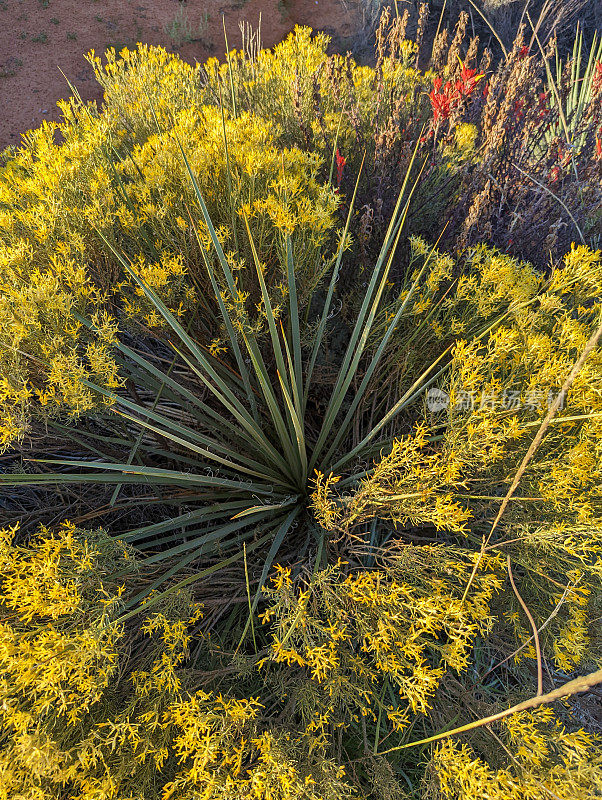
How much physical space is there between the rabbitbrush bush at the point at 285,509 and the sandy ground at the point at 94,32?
4.52 meters

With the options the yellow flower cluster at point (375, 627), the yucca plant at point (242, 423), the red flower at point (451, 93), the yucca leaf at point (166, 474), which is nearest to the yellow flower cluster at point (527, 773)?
the yellow flower cluster at point (375, 627)

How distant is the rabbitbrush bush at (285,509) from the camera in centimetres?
95

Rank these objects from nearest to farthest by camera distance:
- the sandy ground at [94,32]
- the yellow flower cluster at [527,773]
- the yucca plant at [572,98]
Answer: the yellow flower cluster at [527,773] < the yucca plant at [572,98] < the sandy ground at [94,32]

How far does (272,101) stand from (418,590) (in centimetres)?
269

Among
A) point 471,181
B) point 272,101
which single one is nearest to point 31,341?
point 471,181

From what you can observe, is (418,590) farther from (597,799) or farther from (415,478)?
(597,799)

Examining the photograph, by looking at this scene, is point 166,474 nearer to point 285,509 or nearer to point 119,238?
point 285,509

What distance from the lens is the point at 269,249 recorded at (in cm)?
153

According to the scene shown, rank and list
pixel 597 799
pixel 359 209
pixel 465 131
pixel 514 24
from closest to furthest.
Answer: pixel 597 799, pixel 465 131, pixel 359 209, pixel 514 24

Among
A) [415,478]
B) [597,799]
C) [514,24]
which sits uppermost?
[514,24]

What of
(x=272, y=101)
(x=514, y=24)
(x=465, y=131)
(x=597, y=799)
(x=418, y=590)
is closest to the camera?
(x=597, y=799)

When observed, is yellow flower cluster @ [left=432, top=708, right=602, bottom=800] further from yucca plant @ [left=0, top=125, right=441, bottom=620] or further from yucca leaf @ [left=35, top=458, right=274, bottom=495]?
yucca leaf @ [left=35, top=458, right=274, bottom=495]

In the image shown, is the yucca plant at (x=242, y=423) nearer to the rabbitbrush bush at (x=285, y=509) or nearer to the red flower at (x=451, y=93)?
the rabbitbrush bush at (x=285, y=509)

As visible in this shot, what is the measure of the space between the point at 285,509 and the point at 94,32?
7390mm
